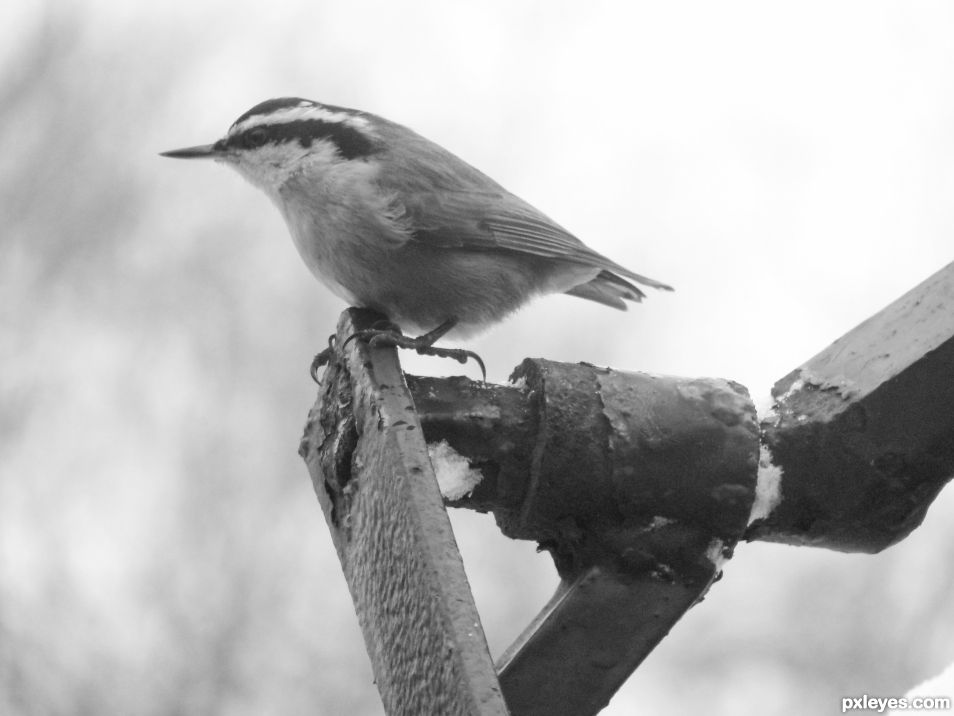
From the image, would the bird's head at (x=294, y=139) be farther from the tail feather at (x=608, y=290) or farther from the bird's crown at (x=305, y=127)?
the tail feather at (x=608, y=290)

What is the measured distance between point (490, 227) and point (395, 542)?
1.66 metres

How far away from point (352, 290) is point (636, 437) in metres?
1.24

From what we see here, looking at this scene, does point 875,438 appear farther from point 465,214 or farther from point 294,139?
point 294,139

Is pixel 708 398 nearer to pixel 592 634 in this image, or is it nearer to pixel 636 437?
pixel 636 437

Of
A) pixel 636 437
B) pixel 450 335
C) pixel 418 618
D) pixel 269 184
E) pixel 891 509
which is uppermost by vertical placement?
pixel 269 184

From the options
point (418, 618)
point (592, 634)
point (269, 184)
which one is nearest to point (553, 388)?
point (592, 634)

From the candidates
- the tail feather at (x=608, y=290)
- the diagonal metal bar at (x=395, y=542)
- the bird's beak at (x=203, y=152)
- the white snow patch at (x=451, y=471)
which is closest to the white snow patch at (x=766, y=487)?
the white snow patch at (x=451, y=471)

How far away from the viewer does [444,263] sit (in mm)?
2656

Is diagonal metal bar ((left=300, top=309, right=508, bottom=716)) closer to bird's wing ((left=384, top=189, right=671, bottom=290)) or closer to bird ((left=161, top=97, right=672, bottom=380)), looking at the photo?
bird ((left=161, top=97, right=672, bottom=380))

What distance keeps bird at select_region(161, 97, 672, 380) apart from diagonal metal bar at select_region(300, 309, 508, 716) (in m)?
1.06

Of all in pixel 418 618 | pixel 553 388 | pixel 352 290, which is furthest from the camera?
pixel 352 290

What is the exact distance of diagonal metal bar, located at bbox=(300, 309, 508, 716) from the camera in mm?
1077

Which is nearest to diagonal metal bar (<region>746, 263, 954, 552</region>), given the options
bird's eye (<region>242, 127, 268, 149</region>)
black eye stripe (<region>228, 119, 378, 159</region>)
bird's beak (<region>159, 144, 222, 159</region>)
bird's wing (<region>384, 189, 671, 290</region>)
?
bird's wing (<region>384, 189, 671, 290</region>)

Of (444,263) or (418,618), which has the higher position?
(444,263)
